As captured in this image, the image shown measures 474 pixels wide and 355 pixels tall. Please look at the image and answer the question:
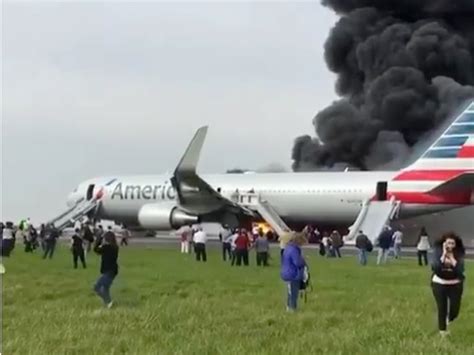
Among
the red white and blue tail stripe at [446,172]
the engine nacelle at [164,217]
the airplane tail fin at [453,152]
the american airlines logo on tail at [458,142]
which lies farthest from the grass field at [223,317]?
the engine nacelle at [164,217]

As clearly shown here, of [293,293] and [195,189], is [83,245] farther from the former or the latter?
[195,189]

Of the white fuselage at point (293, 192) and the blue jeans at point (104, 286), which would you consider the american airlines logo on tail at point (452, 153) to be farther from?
the blue jeans at point (104, 286)

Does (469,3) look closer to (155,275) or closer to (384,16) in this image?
(384,16)

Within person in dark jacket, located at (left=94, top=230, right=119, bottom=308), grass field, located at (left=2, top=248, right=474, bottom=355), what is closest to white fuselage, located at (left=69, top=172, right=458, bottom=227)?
grass field, located at (left=2, top=248, right=474, bottom=355)

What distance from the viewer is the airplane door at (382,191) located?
1569 inches

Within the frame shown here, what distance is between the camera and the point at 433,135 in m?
55.3

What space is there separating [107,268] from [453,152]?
92.1ft

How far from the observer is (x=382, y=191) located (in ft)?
131

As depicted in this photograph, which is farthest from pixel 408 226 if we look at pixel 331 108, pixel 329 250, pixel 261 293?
pixel 261 293

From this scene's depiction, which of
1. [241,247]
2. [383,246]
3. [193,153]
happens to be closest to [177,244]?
[193,153]

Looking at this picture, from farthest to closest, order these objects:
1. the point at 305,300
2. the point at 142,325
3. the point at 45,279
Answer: the point at 45,279 → the point at 305,300 → the point at 142,325

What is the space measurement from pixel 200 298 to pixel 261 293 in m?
1.43

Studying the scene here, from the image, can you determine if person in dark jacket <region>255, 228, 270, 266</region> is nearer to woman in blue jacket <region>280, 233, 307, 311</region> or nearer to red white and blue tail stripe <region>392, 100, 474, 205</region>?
woman in blue jacket <region>280, 233, 307, 311</region>

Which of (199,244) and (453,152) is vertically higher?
(453,152)
